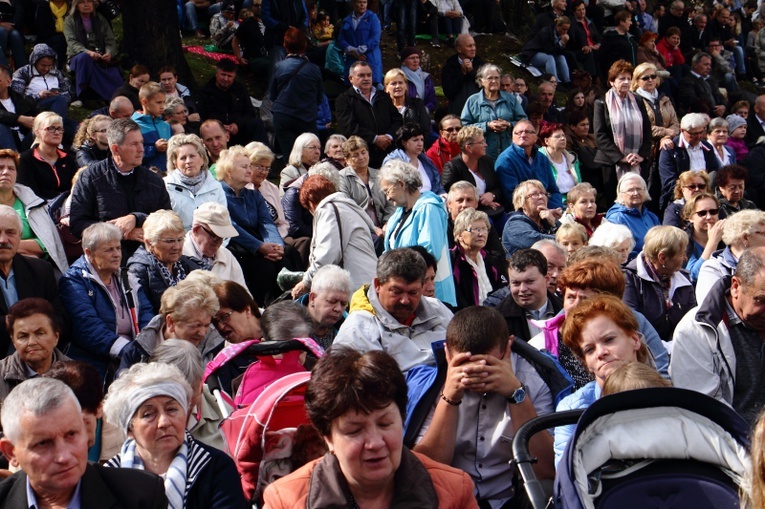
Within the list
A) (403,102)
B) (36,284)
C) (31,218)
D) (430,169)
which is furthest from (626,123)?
(36,284)

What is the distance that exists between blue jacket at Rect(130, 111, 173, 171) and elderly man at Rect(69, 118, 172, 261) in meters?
1.71

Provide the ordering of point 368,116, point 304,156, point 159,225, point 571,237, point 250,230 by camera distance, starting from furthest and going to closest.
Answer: point 368,116, point 304,156, point 250,230, point 571,237, point 159,225

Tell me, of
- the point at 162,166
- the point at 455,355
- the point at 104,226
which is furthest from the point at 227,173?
the point at 455,355

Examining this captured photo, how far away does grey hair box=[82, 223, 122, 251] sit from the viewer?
6301mm

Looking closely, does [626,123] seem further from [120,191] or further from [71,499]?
[71,499]

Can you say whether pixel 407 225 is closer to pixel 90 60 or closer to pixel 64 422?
pixel 64 422

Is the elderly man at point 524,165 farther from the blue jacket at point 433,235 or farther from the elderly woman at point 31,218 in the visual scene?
the elderly woman at point 31,218

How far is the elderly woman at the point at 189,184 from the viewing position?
7.95 meters

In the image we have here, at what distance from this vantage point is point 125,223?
720 centimetres

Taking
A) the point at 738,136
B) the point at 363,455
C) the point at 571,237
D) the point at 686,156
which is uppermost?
the point at 363,455

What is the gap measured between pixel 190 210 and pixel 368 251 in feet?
4.81

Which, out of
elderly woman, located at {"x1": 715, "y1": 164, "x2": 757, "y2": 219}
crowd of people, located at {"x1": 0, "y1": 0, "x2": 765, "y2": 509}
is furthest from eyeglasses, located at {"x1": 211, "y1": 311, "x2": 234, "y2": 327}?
elderly woman, located at {"x1": 715, "y1": 164, "x2": 757, "y2": 219}

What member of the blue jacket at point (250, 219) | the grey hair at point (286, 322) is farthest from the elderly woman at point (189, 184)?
the grey hair at point (286, 322)

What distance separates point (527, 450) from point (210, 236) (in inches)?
162
